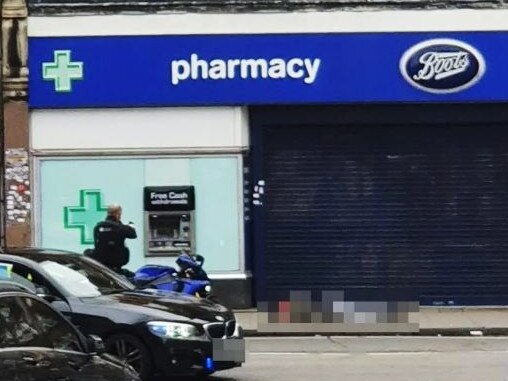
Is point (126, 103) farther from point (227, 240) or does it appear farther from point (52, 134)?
point (227, 240)

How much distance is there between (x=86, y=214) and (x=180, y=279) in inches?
197

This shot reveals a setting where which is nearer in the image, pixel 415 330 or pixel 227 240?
pixel 415 330

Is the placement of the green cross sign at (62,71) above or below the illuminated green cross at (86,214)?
above

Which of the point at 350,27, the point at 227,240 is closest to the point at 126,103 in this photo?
the point at 227,240

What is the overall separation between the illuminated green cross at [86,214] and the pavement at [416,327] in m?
3.09

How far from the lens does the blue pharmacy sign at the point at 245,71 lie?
1923cm

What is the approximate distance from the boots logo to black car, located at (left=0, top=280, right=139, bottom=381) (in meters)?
12.8

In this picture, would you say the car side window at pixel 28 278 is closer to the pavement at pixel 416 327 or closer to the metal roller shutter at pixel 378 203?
the pavement at pixel 416 327

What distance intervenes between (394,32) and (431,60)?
0.82m

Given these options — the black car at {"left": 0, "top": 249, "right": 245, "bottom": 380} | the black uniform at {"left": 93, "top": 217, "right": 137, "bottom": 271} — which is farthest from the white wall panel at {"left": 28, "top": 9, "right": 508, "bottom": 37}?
the black car at {"left": 0, "top": 249, "right": 245, "bottom": 380}

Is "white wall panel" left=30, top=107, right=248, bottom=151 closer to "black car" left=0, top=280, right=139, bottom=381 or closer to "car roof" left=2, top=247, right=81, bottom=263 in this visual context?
"car roof" left=2, top=247, right=81, bottom=263

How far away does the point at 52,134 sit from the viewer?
19.3 metres

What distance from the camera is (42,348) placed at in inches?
273

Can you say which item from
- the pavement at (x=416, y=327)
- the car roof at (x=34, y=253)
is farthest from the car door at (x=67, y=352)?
the pavement at (x=416, y=327)
